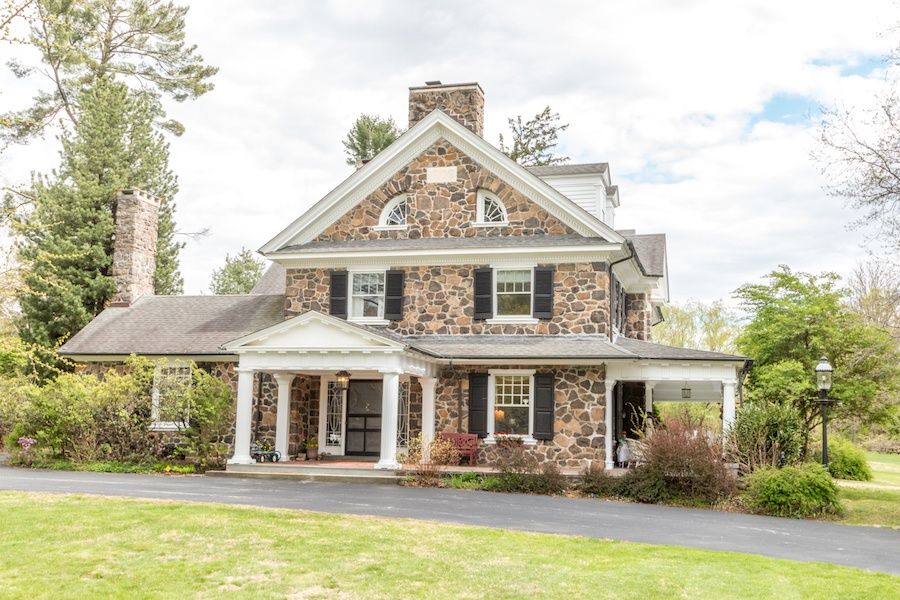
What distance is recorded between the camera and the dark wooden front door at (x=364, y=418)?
22.3m

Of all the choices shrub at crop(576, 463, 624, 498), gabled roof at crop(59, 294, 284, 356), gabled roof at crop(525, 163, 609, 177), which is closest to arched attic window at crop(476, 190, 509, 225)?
gabled roof at crop(525, 163, 609, 177)

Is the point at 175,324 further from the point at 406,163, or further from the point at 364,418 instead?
the point at 406,163

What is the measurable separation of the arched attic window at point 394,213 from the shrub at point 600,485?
8767mm

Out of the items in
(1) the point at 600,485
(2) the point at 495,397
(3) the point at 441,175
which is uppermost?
(3) the point at 441,175

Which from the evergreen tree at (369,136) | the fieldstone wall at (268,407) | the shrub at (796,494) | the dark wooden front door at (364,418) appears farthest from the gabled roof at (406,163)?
the evergreen tree at (369,136)

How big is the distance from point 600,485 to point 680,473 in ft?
5.19

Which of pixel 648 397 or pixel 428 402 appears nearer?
pixel 428 402

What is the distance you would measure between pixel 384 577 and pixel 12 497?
27.8 ft

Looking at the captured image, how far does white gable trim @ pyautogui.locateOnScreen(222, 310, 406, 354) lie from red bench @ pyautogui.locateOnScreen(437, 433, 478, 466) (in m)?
2.90

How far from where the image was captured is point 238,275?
1882 inches

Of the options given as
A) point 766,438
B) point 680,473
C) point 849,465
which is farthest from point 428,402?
point 849,465

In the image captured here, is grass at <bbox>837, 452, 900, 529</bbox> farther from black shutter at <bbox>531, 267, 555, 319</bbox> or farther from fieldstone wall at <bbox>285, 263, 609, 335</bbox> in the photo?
black shutter at <bbox>531, 267, 555, 319</bbox>

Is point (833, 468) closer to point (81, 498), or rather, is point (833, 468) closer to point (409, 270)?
point (409, 270)

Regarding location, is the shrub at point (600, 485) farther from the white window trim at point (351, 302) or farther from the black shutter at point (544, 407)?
the white window trim at point (351, 302)
